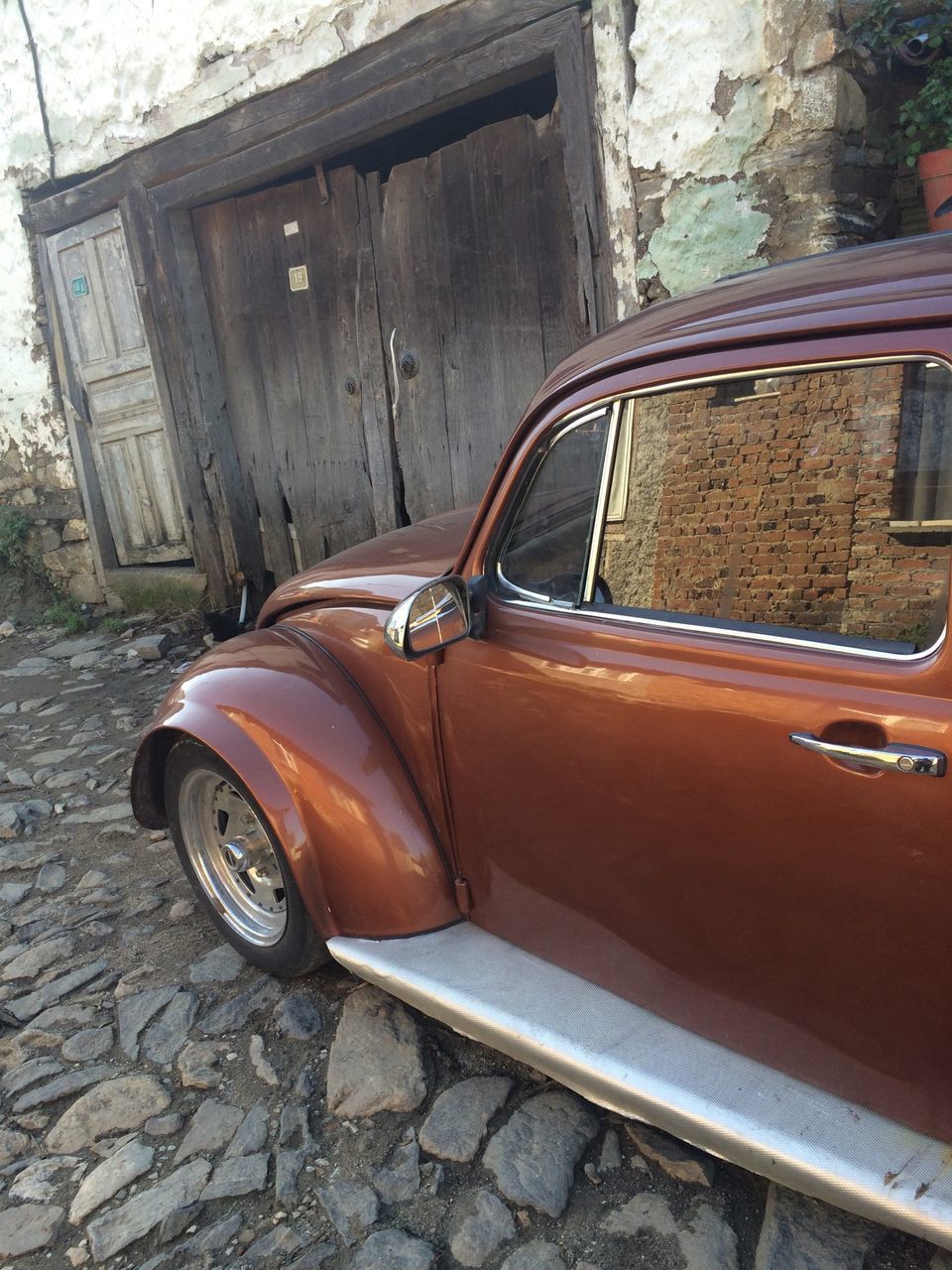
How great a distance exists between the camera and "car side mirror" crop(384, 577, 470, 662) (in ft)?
6.43

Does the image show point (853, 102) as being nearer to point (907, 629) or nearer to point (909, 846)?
point (907, 629)

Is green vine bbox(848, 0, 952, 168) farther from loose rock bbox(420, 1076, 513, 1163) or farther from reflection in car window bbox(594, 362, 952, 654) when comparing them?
loose rock bbox(420, 1076, 513, 1163)

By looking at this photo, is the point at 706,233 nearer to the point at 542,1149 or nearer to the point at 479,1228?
the point at 542,1149

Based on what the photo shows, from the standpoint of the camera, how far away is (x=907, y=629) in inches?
57.3

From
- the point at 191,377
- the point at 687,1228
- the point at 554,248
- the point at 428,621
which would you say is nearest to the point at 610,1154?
the point at 687,1228

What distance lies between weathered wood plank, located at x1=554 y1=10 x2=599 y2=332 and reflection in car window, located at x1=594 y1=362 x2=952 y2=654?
2575mm

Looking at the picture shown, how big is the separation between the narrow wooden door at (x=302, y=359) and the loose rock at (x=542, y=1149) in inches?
156

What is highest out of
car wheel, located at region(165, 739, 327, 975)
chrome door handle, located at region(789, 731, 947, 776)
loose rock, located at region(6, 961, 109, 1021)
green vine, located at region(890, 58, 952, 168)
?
green vine, located at region(890, 58, 952, 168)

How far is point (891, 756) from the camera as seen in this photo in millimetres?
1399

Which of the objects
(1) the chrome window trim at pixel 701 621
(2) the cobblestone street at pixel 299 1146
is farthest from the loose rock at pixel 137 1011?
(1) the chrome window trim at pixel 701 621

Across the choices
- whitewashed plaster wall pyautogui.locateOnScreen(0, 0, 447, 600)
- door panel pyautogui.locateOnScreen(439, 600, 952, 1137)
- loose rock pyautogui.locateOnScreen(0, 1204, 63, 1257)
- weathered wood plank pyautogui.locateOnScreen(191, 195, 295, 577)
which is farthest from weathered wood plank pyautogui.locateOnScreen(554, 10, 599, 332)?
loose rock pyautogui.locateOnScreen(0, 1204, 63, 1257)

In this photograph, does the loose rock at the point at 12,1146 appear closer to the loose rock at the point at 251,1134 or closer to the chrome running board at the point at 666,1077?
the loose rock at the point at 251,1134

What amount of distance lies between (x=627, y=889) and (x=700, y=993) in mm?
216

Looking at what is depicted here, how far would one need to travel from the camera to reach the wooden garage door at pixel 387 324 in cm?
469
